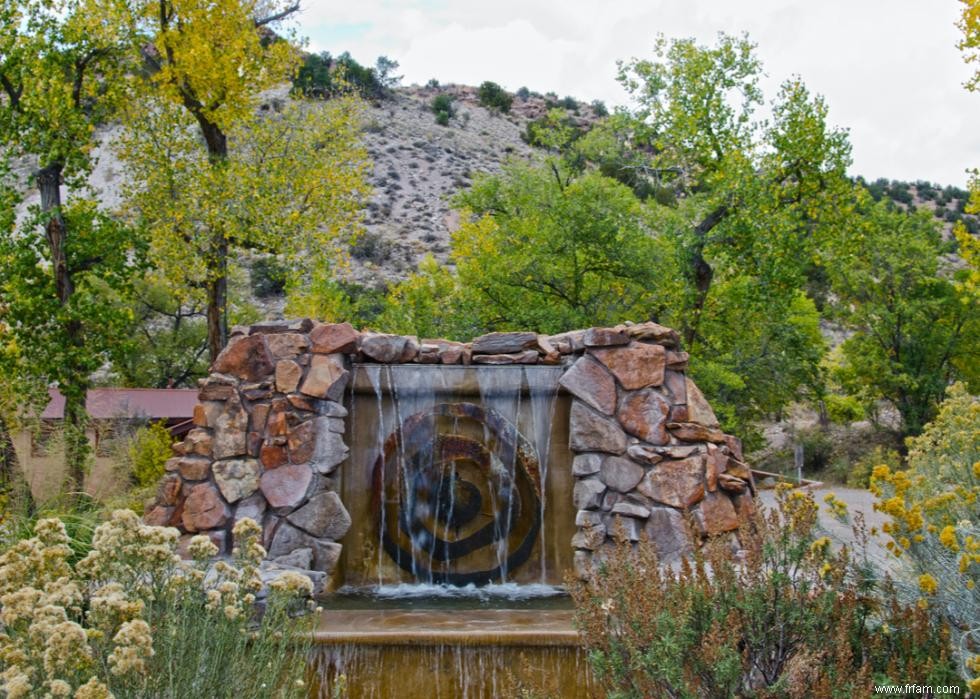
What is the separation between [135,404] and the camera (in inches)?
610

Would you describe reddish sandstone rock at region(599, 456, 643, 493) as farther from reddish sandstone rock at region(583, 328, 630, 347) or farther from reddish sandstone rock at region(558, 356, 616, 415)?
reddish sandstone rock at region(583, 328, 630, 347)

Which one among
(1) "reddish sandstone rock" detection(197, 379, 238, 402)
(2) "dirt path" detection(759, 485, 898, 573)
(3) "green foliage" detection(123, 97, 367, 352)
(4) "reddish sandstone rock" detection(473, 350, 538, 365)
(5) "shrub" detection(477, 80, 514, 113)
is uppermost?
(5) "shrub" detection(477, 80, 514, 113)

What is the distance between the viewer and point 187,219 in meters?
12.7

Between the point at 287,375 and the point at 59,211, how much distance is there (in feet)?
19.5

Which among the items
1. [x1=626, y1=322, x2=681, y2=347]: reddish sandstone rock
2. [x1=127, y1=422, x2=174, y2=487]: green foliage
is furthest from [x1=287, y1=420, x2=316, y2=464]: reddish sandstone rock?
[x1=127, y1=422, x2=174, y2=487]: green foliage

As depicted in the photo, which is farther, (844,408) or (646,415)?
(844,408)

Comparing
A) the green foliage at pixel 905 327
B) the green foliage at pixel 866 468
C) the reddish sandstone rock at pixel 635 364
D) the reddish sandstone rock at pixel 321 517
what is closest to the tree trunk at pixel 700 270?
the green foliage at pixel 866 468

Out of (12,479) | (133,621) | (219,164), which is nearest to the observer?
(133,621)

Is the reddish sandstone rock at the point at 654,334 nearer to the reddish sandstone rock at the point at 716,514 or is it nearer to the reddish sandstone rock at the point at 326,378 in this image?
the reddish sandstone rock at the point at 716,514

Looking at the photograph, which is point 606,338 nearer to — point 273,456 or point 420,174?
point 273,456

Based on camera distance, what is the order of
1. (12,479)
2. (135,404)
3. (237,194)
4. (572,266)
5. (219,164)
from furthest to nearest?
1. (135,404)
2. (219,164)
3. (237,194)
4. (572,266)
5. (12,479)

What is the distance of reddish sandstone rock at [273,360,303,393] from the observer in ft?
23.4

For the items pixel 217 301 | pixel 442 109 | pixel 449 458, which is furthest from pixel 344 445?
pixel 442 109

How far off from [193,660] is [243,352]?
4542 mm
